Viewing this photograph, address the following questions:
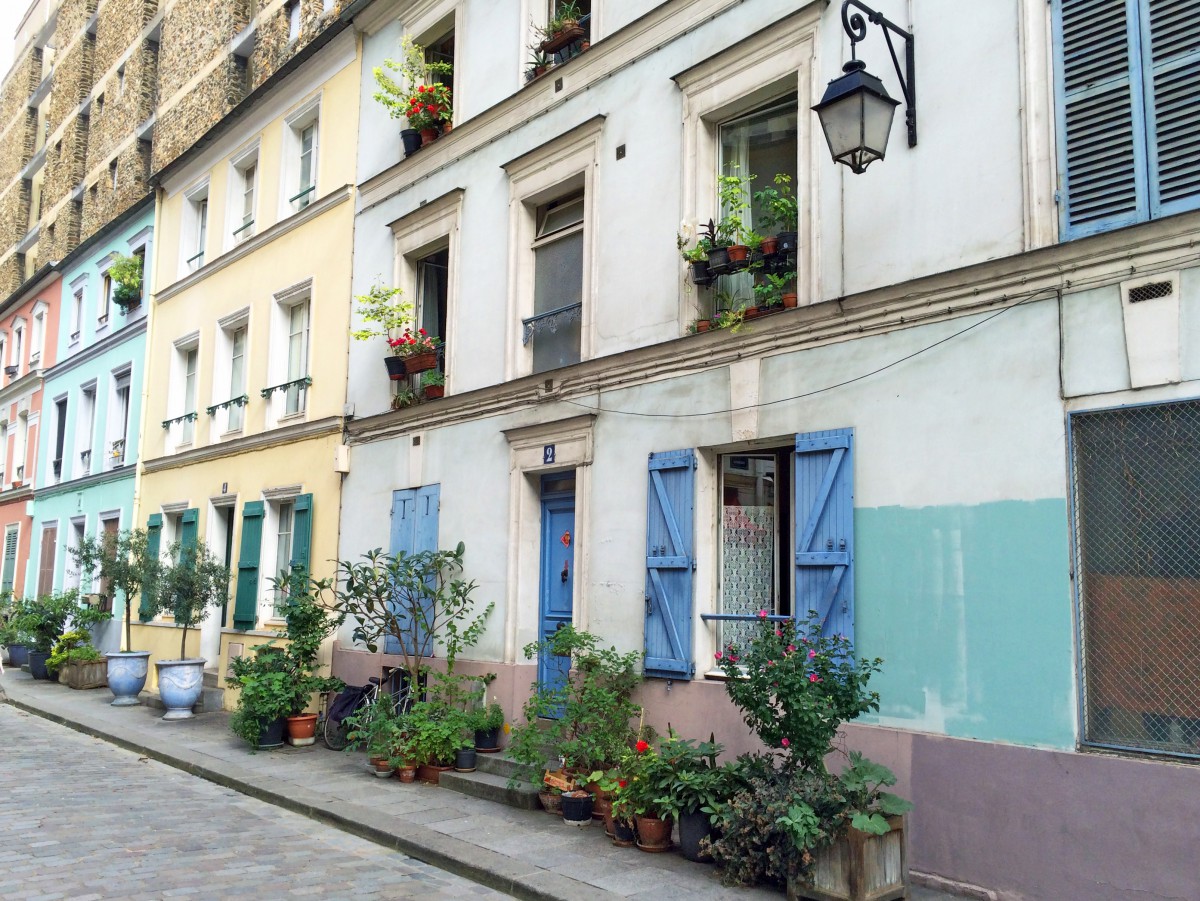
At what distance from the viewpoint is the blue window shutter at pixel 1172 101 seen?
6105mm

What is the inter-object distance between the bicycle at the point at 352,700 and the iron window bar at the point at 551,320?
13.3 feet

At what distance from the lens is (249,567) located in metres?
15.5

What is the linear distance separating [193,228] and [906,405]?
16027mm

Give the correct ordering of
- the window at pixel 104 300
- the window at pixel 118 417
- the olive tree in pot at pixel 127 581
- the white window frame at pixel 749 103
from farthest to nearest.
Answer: the window at pixel 104 300 < the window at pixel 118 417 < the olive tree in pot at pixel 127 581 < the white window frame at pixel 749 103

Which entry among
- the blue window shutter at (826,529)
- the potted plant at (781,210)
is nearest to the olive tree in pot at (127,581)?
the potted plant at (781,210)

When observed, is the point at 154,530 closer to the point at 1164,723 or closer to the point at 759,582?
the point at 759,582

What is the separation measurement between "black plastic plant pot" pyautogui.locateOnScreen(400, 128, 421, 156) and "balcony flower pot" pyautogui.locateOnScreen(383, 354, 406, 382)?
2.63 meters

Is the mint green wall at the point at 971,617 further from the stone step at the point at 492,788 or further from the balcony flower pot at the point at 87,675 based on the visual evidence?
the balcony flower pot at the point at 87,675

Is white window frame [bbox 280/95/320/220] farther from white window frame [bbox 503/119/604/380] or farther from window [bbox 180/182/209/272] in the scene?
white window frame [bbox 503/119/604/380]

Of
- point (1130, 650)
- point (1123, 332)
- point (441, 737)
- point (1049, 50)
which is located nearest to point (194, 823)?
point (441, 737)

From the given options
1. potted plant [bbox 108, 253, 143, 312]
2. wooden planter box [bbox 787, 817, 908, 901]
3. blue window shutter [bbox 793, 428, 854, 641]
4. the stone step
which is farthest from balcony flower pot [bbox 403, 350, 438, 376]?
potted plant [bbox 108, 253, 143, 312]

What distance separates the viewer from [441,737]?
10.0m

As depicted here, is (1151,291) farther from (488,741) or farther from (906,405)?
(488,741)

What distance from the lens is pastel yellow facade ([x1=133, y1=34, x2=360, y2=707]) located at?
47.4ft
